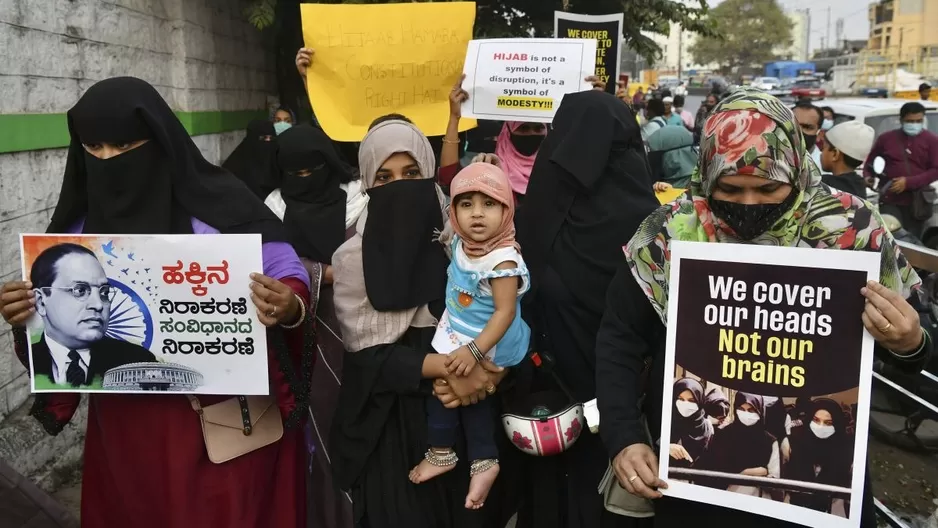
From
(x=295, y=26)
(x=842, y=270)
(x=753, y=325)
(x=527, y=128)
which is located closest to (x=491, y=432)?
(x=753, y=325)

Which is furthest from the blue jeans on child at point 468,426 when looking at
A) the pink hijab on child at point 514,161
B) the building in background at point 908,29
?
the building in background at point 908,29

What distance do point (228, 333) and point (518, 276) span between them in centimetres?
85

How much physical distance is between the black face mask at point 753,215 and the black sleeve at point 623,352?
0.32 meters

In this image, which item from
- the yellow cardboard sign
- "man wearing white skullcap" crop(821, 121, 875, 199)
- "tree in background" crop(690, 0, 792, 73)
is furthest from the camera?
"tree in background" crop(690, 0, 792, 73)

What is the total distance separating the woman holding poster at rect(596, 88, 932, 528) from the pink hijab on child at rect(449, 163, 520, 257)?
1.54 ft

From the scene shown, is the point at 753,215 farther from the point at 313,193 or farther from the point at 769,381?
the point at 313,193

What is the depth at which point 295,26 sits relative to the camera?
31.4ft

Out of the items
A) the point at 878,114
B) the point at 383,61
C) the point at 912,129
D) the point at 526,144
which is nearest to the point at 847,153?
the point at 526,144

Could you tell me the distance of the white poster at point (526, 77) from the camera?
3551mm

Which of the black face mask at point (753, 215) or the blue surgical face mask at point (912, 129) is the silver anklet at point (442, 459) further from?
the blue surgical face mask at point (912, 129)

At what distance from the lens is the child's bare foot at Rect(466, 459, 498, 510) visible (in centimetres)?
226

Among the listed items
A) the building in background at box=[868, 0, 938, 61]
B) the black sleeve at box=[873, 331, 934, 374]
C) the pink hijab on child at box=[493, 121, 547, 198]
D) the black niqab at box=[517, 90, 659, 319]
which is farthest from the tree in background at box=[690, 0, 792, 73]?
the black sleeve at box=[873, 331, 934, 374]

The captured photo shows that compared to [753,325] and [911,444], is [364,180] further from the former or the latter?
[911,444]

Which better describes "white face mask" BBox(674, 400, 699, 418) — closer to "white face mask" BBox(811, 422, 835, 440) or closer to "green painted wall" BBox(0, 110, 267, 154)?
"white face mask" BBox(811, 422, 835, 440)
